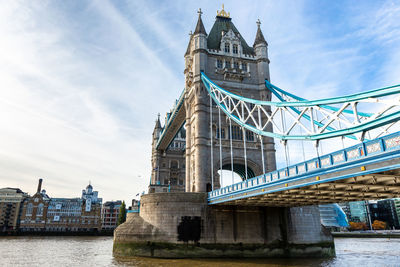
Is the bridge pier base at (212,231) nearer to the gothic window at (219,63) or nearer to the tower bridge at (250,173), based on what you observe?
the tower bridge at (250,173)

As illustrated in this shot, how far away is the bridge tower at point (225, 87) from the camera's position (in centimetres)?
2969

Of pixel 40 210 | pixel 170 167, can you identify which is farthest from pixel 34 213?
pixel 170 167

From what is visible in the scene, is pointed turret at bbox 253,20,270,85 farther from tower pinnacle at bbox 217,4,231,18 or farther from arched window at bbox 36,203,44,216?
arched window at bbox 36,203,44,216

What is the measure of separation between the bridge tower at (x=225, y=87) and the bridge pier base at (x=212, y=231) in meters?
4.62

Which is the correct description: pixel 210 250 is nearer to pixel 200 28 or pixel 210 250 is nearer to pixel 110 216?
pixel 200 28

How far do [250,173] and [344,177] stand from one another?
19.6 meters

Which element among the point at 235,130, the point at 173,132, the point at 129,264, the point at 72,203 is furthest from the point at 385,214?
the point at 129,264

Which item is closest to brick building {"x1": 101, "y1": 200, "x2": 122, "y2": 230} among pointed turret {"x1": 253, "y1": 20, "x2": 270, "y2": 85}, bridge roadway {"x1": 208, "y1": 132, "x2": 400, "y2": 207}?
pointed turret {"x1": 253, "y1": 20, "x2": 270, "y2": 85}

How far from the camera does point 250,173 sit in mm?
31219

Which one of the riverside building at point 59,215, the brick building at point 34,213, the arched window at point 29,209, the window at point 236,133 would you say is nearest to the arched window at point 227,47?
the window at point 236,133

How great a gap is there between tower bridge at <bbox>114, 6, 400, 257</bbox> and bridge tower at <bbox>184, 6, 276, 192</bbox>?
11 centimetres

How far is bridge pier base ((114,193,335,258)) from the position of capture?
22969mm

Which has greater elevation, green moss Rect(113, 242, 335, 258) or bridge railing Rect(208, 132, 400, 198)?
bridge railing Rect(208, 132, 400, 198)

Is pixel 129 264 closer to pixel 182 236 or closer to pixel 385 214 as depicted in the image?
pixel 182 236
